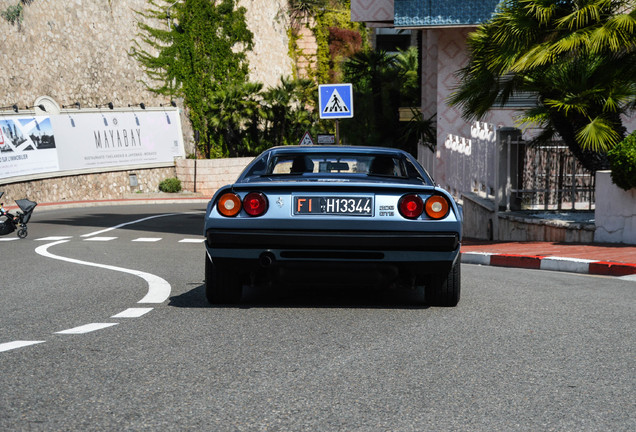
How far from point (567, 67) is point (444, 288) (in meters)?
9.03

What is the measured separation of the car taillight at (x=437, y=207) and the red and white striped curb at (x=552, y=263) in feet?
15.6

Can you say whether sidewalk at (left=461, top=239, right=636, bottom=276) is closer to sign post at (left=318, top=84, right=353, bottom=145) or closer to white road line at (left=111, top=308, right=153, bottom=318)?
white road line at (left=111, top=308, right=153, bottom=318)

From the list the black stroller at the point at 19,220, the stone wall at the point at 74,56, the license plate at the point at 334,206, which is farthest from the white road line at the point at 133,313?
the stone wall at the point at 74,56

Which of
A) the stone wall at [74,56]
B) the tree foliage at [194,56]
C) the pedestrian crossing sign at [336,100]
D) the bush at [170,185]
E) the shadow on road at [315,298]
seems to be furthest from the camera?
the tree foliage at [194,56]

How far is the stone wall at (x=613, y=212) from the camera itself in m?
13.9

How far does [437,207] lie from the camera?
682cm

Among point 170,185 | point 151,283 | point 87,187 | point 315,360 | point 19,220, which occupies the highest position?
point 315,360

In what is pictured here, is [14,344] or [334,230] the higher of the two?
[334,230]

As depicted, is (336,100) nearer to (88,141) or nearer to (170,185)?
Result: (88,141)

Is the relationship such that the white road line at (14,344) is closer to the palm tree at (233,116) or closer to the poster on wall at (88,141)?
the poster on wall at (88,141)

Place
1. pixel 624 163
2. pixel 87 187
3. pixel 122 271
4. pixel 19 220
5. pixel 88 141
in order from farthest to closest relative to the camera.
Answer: pixel 87 187 < pixel 88 141 < pixel 19 220 < pixel 624 163 < pixel 122 271

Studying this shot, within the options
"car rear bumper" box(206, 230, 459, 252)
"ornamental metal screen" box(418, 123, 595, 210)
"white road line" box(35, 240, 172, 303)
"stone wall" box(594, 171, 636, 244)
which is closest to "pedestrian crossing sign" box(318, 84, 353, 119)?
"ornamental metal screen" box(418, 123, 595, 210)

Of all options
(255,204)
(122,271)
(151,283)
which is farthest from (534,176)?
(255,204)

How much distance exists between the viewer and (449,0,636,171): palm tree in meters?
14.9
